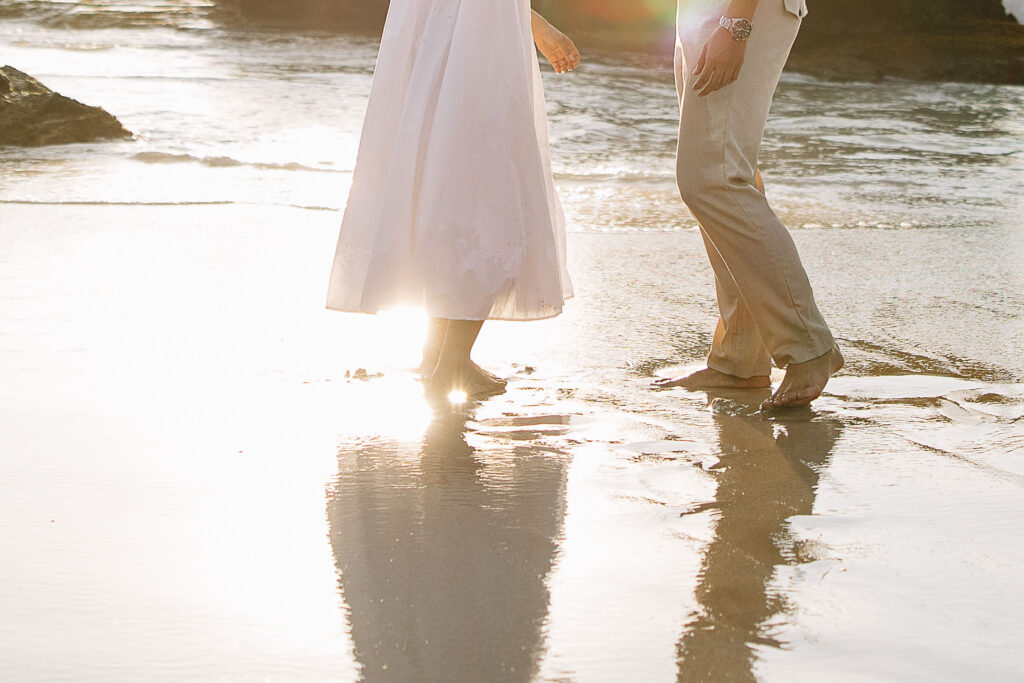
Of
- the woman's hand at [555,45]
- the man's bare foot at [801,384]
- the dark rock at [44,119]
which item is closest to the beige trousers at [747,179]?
the man's bare foot at [801,384]

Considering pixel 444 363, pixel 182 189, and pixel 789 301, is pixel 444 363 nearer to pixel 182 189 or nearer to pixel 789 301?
pixel 789 301

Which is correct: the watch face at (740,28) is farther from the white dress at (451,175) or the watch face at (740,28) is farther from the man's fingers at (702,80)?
the white dress at (451,175)

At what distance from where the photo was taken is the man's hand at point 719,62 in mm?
2588

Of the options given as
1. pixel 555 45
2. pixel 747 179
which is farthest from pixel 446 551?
pixel 555 45

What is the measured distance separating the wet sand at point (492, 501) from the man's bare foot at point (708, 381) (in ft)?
0.21

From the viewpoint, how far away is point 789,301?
9.07 ft

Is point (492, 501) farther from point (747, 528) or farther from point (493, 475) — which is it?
point (747, 528)

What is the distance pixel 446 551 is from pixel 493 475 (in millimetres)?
397

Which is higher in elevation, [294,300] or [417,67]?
[417,67]

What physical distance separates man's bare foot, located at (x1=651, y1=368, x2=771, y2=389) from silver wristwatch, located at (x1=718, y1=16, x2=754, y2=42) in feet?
2.78

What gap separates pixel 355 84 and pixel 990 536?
442 inches

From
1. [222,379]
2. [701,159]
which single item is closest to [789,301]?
[701,159]

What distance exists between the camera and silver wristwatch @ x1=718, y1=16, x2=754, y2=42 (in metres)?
2.59

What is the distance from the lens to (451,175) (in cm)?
279
